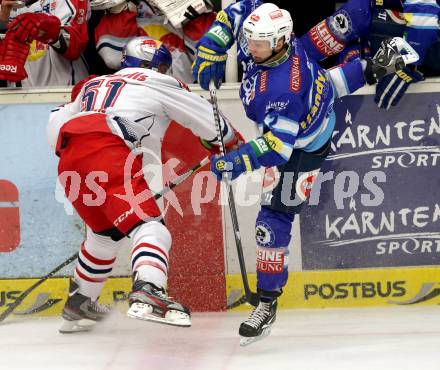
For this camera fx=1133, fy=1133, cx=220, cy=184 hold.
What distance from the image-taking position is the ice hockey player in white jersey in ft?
14.5

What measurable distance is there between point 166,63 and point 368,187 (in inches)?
45.5

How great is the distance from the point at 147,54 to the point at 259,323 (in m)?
1.37

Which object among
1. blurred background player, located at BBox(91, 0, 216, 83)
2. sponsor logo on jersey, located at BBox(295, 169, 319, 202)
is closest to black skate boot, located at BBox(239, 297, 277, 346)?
sponsor logo on jersey, located at BBox(295, 169, 319, 202)

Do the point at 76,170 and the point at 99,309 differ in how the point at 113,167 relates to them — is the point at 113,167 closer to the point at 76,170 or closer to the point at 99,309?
the point at 76,170

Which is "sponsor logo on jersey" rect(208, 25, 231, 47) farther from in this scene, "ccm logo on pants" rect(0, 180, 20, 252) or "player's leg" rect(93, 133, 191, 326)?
"ccm logo on pants" rect(0, 180, 20, 252)

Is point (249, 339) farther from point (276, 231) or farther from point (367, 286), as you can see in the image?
point (367, 286)

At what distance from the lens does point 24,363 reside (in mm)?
4461

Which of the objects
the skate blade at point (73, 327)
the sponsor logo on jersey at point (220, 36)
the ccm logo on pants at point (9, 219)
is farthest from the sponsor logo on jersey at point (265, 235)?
the ccm logo on pants at point (9, 219)

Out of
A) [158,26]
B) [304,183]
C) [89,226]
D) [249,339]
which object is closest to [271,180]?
[304,183]

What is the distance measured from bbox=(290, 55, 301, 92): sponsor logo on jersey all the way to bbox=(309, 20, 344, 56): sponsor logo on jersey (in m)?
0.75

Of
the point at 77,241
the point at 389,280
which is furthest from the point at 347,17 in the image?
the point at 77,241

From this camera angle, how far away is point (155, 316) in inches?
165

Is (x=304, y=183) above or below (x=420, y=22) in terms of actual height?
below

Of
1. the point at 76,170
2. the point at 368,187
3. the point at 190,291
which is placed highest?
the point at 76,170
